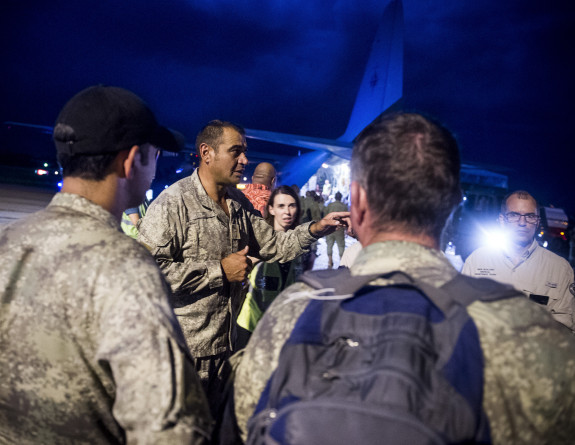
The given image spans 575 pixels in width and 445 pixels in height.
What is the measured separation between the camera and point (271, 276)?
4.06 meters

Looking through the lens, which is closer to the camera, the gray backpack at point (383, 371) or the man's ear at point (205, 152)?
the gray backpack at point (383, 371)

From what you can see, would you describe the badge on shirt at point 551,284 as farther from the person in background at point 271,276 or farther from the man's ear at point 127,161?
the man's ear at point 127,161

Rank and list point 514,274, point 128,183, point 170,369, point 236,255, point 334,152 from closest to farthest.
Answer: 1. point 170,369
2. point 128,183
3. point 236,255
4. point 514,274
5. point 334,152

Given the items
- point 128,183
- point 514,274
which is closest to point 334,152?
point 514,274

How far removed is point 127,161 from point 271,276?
2814 mm

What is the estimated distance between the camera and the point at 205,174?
3137mm

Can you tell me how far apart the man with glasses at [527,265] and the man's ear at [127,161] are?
321cm

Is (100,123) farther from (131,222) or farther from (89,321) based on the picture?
(131,222)

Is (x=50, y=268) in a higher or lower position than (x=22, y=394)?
higher

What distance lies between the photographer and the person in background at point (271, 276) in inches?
149

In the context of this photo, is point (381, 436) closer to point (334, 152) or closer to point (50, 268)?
point (50, 268)

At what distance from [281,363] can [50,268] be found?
80 centimetres

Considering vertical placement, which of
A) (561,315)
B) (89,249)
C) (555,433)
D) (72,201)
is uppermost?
(72,201)

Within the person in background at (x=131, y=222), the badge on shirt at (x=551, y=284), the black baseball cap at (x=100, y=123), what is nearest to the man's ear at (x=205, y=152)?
the black baseball cap at (x=100, y=123)
